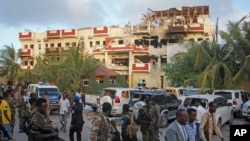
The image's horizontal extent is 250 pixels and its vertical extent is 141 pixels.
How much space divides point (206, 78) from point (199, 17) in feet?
89.4

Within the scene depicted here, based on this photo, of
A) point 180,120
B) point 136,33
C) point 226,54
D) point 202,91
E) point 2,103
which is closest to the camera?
point 180,120

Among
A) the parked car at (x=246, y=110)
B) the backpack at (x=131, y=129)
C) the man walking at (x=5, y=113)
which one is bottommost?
the parked car at (x=246, y=110)

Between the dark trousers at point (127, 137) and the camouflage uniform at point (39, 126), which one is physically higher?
the camouflage uniform at point (39, 126)

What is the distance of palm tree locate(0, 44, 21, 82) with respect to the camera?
168ft

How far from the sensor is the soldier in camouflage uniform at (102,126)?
6848 millimetres

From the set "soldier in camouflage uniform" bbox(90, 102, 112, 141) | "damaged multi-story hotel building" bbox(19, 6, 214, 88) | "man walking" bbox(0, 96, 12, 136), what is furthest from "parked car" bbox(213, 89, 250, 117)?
"damaged multi-story hotel building" bbox(19, 6, 214, 88)

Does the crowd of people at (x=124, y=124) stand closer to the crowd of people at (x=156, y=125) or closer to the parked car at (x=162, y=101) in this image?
the crowd of people at (x=156, y=125)

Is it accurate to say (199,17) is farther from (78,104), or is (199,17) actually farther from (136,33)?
(78,104)

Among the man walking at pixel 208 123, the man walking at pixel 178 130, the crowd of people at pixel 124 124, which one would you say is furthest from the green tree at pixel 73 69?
the man walking at pixel 178 130

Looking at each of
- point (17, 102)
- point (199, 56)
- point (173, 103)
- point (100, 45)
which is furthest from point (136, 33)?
point (17, 102)

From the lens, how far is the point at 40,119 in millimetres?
5832

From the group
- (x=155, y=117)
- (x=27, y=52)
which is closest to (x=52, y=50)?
(x=27, y=52)

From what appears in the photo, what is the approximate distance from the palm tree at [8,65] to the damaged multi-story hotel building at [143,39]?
16.8 ft

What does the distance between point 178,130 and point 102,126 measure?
1.76 m
